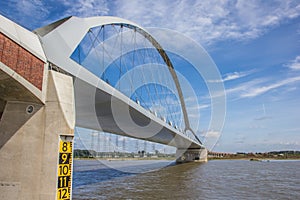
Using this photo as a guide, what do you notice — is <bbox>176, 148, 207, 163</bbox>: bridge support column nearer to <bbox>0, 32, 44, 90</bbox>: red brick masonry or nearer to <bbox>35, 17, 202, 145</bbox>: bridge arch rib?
<bbox>35, 17, 202, 145</bbox>: bridge arch rib

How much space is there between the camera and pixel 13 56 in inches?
309

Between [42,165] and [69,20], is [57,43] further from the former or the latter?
[42,165]

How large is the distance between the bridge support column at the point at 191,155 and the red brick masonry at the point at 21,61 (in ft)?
221

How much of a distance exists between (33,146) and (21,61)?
102 inches

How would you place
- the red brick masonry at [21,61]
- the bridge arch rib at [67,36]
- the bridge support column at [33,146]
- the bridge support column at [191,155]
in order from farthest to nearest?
the bridge support column at [191,155]
the bridge arch rib at [67,36]
the bridge support column at [33,146]
the red brick masonry at [21,61]

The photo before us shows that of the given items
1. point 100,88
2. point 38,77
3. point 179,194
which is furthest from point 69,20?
point 179,194

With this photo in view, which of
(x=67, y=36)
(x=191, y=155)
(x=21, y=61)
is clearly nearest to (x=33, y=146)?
(x=21, y=61)

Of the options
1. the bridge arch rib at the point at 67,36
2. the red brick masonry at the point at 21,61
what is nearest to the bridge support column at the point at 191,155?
the bridge arch rib at the point at 67,36

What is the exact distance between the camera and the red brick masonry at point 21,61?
7.57m

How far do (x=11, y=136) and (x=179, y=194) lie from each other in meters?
12.0

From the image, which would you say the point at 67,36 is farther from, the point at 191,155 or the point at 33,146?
the point at 191,155

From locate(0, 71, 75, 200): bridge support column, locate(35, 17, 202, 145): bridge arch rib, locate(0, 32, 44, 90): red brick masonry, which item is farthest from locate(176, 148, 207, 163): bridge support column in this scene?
locate(0, 32, 44, 90): red brick masonry

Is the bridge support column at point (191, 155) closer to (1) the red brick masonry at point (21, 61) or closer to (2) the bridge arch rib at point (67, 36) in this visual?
(2) the bridge arch rib at point (67, 36)

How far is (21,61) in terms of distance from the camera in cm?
816
